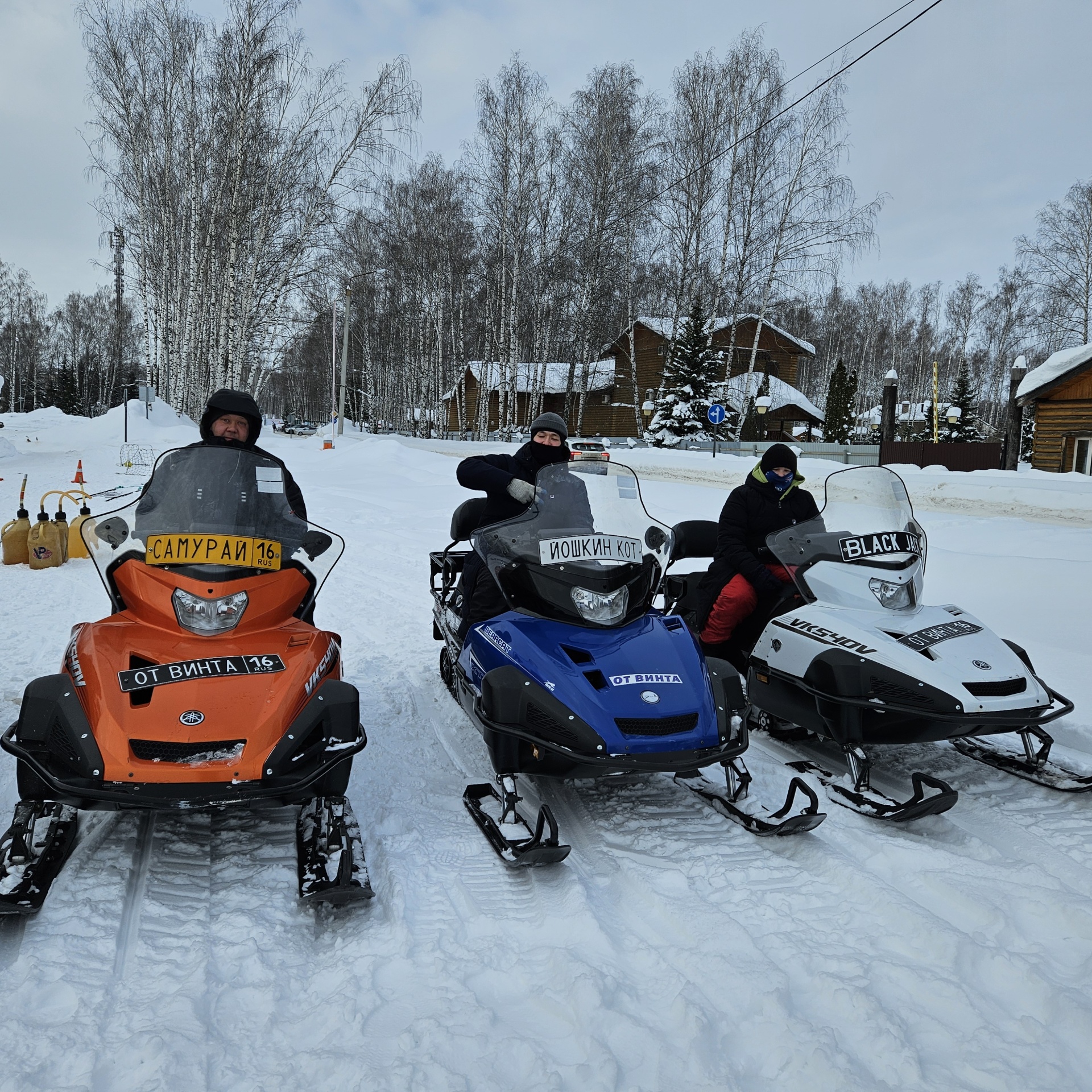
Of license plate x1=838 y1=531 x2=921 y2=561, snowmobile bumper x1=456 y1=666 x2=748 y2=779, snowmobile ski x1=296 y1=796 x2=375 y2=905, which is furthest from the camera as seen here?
license plate x1=838 y1=531 x2=921 y2=561

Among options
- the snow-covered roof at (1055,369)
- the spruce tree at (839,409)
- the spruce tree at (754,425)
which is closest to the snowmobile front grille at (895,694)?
the snow-covered roof at (1055,369)

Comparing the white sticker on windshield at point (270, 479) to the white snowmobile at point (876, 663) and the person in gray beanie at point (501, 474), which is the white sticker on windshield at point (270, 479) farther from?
the white snowmobile at point (876, 663)

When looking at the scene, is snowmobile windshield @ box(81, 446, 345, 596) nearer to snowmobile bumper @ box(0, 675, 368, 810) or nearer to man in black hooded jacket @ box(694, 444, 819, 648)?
snowmobile bumper @ box(0, 675, 368, 810)

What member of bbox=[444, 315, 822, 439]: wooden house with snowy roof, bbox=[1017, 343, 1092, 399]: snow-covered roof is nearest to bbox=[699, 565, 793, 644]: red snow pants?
bbox=[1017, 343, 1092, 399]: snow-covered roof

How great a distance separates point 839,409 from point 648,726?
3852 centimetres

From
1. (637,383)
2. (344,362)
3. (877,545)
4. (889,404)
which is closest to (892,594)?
(877,545)

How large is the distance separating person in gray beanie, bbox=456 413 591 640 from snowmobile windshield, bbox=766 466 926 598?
1.29 metres

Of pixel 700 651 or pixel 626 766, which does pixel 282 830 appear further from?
pixel 700 651

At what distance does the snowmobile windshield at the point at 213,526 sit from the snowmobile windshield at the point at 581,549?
0.77 m

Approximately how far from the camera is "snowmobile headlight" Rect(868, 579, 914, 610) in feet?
13.0

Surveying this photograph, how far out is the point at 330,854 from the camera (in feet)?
8.86

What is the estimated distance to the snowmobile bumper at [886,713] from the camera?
3386 mm

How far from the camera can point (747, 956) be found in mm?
2406

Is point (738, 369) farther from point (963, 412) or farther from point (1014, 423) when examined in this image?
point (1014, 423)
